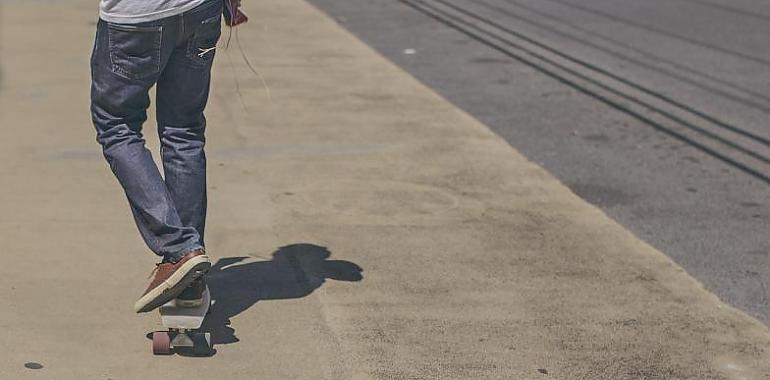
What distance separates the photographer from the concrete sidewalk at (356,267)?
4.86m

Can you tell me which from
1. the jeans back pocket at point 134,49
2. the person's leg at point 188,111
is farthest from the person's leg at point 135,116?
the person's leg at point 188,111

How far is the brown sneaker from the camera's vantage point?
4.63 m

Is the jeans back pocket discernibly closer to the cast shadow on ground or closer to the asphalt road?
the cast shadow on ground

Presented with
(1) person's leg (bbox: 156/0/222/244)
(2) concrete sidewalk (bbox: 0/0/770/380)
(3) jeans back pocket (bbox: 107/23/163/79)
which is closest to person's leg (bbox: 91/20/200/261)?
(3) jeans back pocket (bbox: 107/23/163/79)

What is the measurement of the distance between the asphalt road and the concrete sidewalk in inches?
11.8

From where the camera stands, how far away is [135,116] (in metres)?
4.85

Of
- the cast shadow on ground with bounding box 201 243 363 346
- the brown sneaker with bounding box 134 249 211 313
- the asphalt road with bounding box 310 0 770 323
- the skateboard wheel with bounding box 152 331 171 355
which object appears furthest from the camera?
the asphalt road with bounding box 310 0 770 323

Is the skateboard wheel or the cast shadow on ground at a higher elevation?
the skateboard wheel

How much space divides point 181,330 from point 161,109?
0.78 m

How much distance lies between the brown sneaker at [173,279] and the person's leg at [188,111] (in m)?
0.32

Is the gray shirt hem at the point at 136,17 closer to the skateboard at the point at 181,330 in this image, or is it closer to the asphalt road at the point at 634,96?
the skateboard at the point at 181,330

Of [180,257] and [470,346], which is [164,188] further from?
[470,346]

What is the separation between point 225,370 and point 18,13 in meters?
11.0

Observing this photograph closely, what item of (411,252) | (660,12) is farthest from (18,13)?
(411,252)
